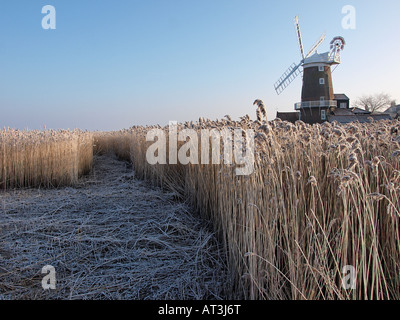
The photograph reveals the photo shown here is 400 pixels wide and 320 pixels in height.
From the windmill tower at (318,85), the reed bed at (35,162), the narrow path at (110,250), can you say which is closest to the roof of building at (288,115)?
the windmill tower at (318,85)

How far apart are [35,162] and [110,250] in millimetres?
3226

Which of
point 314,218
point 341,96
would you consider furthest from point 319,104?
point 314,218

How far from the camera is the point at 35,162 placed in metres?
4.80

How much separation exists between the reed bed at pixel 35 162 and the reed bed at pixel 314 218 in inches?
142

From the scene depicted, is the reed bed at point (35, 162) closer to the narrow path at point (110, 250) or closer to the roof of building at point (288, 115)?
the narrow path at point (110, 250)

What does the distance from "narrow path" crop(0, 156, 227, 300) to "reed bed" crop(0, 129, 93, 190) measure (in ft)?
3.54

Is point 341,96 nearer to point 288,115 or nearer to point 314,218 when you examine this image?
point 288,115

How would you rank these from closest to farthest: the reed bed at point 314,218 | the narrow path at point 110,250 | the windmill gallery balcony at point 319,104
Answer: the reed bed at point 314,218
the narrow path at point 110,250
the windmill gallery balcony at point 319,104

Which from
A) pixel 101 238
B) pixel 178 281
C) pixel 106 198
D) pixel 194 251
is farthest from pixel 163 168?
pixel 178 281

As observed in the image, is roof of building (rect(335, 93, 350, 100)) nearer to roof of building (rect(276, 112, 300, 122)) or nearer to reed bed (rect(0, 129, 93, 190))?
roof of building (rect(276, 112, 300, 122))

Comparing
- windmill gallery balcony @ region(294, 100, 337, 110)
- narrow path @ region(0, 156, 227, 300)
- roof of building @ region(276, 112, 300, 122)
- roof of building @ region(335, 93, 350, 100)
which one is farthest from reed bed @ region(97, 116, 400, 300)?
roof of building @ region(335, 93, 350, 100)

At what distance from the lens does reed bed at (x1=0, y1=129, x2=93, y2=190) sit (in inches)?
186

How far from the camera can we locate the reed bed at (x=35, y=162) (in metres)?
4.72

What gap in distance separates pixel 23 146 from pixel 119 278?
3907 millimetres
